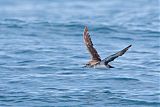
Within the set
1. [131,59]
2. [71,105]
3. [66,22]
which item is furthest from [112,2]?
[71,105]

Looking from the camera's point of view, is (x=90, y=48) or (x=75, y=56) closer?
(x=90, y=48)

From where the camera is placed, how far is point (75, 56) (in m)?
29.3

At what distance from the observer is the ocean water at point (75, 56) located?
22.7 metres

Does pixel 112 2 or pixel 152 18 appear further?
pixel 112 2

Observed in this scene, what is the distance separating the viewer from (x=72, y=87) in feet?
78.4

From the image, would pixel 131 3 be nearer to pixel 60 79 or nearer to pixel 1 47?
pixel 1 47

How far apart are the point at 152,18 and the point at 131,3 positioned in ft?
29.1

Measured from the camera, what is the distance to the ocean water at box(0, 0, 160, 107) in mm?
22656

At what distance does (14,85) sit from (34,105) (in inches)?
104

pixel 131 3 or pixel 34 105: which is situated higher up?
pixel 131 3

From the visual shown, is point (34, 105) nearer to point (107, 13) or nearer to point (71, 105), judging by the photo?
point (71, 105)

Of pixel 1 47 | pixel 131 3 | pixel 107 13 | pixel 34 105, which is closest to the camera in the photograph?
pixel 34 105

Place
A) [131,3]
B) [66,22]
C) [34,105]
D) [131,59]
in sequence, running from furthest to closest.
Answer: [131,3] < [66,22] < [131,59] < [34,105]

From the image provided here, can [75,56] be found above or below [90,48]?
below
